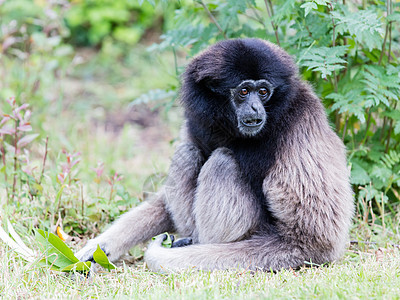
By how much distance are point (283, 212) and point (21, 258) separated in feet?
8.52

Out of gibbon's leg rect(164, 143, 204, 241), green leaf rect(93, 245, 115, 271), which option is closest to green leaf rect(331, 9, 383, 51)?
gibbon's leg rect(164, 143, 204, 241)

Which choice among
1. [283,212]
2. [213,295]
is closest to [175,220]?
[283,212]

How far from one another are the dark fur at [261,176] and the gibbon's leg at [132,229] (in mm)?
42

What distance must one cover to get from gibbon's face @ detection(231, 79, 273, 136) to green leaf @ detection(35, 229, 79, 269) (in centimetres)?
203

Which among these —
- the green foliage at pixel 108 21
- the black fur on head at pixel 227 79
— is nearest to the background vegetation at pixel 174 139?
the black fur on head at pixel 227 79

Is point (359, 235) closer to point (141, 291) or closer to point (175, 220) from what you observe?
point (175, 220)

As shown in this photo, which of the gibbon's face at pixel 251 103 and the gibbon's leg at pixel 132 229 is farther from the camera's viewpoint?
the gibbon's leg at pixel 132 229

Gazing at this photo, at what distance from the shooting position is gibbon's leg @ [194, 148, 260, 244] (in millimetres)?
4934

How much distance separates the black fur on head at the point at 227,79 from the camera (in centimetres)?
484

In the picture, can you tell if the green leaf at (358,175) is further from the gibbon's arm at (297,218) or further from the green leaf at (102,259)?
the green leaf at (102,259)

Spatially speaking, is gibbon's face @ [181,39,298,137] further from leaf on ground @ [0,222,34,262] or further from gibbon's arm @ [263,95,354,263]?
leaf on ground @ [0,222,34,262]

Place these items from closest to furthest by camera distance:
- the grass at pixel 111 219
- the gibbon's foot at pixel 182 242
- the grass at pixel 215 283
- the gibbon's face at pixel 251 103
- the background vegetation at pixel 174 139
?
the grass at pixel 215 283 < the grass at pixel 111 219 < the background vegetation at pixel 174 139 < the gibbon's face at pixel 251 103 < the gibbon's foot at pixel 182 242

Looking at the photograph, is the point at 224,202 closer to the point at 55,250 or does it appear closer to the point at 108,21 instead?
the point at 55,250

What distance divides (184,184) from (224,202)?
26.6 inches
